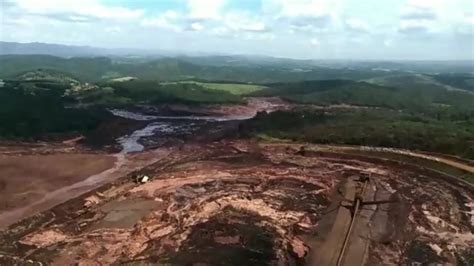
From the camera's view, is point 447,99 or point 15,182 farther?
point 447,99

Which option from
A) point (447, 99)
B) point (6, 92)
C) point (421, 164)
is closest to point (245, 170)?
point (421, 164)

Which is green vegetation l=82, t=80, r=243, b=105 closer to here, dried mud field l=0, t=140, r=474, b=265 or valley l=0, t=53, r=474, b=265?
valley l=0, t=53, r=474, b=265

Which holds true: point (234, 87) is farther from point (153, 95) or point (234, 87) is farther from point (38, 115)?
point (38, 115)

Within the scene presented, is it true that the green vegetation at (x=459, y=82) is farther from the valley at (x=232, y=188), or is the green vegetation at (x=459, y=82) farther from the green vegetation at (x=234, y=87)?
the valley at (x=232, y=188)

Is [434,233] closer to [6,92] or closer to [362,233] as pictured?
[362,233]

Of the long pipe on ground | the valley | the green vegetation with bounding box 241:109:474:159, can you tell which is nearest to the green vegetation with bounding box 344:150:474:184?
the valley
